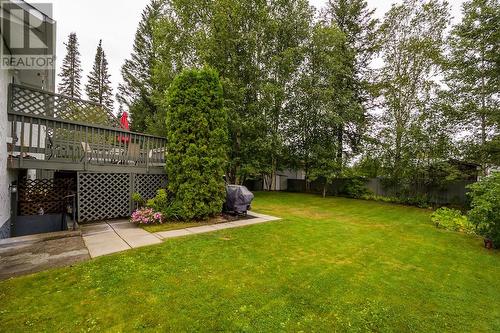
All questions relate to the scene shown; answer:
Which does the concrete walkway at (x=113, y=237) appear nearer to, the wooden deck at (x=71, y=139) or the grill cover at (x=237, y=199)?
the wooden deck at (x=71, y=139)

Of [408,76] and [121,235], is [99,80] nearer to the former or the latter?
[121,235]

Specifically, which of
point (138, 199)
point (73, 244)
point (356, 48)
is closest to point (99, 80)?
point (356, 48)

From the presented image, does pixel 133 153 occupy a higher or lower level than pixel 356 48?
lower

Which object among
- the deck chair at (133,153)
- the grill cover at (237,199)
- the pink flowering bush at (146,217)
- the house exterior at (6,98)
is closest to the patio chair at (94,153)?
the deck chair at (133,153)

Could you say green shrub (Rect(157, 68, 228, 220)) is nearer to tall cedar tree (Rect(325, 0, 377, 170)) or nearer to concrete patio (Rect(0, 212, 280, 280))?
concrete patio (Rect(0, 212, 280, 280))

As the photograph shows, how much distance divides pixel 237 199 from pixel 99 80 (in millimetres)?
32115

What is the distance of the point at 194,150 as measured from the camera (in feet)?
22.4

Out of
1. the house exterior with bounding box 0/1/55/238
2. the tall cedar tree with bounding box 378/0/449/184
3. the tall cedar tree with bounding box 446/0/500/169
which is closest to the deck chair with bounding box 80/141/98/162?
the house exterior with bounding box 0/1/55/238

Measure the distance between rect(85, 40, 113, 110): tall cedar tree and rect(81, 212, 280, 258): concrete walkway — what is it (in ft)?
95.7

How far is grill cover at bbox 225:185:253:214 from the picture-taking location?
761 cm

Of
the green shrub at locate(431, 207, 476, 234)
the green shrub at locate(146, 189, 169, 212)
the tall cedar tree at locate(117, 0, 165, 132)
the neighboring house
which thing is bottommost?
the green shrub at locate(431, 207, 476, 234)

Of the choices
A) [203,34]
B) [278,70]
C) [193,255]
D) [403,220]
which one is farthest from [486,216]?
[203,34]

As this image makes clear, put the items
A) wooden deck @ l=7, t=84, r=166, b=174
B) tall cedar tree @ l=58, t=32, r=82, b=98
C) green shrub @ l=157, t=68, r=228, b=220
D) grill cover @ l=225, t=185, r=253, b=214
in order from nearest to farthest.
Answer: wooden deck @ l=7, t=84, r=166, b=174, green shrub @ l=157, t=68, r=228, b=220, grill cover @ l=225, t=185, r=253, b=214, tall cedar tree @ l=58, t=32, r=82, b=98

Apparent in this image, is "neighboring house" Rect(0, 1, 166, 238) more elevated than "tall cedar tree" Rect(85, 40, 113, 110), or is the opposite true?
"tall cedar tree" Rect(85, 40, 113, 110)
